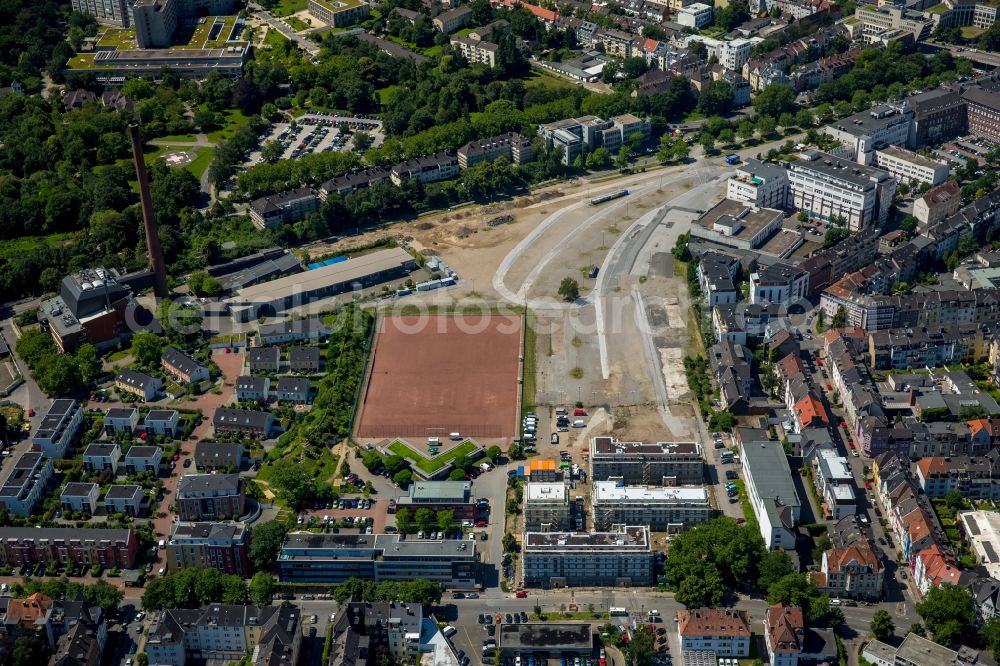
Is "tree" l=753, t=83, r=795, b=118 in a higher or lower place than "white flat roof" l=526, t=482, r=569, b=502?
higher

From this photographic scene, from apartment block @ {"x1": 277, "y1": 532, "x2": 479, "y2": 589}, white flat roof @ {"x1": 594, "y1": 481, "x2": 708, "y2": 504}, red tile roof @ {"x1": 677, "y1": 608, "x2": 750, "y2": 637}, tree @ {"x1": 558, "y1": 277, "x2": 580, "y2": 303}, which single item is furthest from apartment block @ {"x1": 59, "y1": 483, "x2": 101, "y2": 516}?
tree @ {"x1": 558, "y1": 277, "x2": 580, "y2": 303}

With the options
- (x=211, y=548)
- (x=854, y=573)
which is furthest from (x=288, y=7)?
(x=854, y=573)

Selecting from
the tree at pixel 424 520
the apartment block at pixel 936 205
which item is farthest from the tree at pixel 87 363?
the apartment block at pixel 936 205

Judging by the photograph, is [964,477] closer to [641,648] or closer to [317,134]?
[641,648]

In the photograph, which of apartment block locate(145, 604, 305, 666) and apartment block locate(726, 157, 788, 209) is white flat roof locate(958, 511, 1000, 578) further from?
apartment block locate(726, 157, 788, 209)

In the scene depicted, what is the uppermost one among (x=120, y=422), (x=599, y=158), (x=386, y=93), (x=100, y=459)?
(x=386, y=93)

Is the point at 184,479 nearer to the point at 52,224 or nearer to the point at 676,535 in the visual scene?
the point at 676,535
